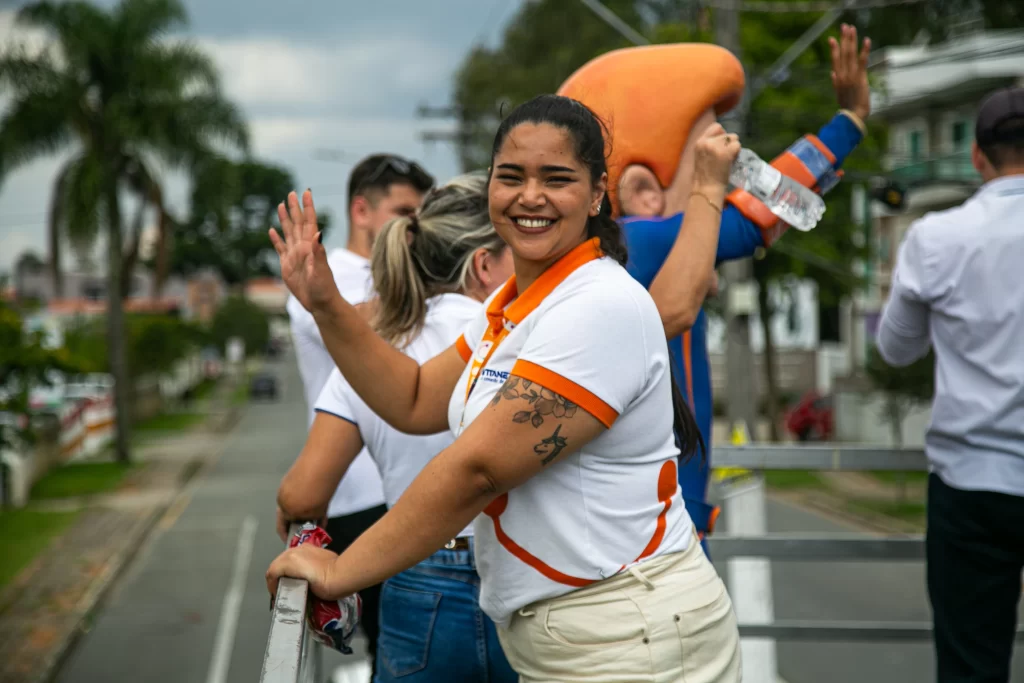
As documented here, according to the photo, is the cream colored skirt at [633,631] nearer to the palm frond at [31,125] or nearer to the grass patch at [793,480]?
the grass patch at [793,480]

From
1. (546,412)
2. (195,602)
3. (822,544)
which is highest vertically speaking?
(546,412)

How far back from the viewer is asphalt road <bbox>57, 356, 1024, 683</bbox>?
1068 cm

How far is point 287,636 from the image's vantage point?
1646 mm

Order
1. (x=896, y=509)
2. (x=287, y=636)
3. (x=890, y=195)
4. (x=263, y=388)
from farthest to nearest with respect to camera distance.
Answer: (x=263, y=388)
(x=896, y=509)
(x=890, y=195)
(x=287, y=636)

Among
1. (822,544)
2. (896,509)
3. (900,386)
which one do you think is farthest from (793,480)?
(822,544)

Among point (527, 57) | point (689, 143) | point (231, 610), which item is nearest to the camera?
point (689, 143)

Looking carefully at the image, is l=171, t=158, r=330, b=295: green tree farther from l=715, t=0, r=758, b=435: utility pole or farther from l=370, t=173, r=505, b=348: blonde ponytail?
l=370, t=173, r=505, b=348: blonde ponytail

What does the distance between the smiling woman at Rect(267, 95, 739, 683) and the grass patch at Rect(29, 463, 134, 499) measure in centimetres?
2148

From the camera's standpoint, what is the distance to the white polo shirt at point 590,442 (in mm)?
1736

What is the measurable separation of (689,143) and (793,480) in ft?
78.6

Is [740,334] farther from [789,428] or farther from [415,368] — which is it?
[789,428]

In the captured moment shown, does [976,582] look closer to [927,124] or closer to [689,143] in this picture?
[689,143]

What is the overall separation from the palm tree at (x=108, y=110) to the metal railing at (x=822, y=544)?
22235mm

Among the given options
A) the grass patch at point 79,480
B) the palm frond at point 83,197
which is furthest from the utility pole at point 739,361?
the palm frond at point 83,197
